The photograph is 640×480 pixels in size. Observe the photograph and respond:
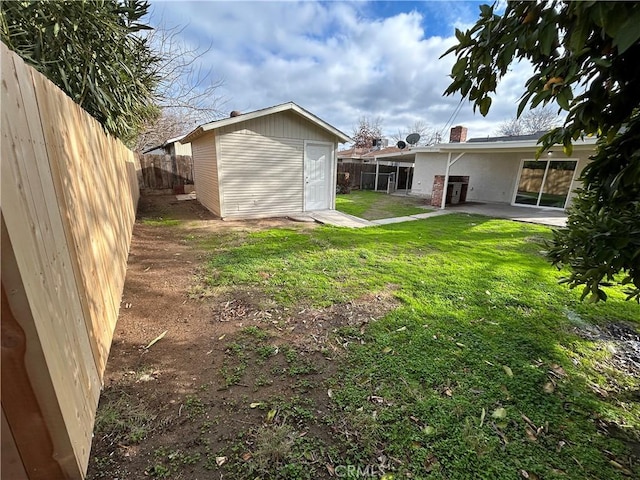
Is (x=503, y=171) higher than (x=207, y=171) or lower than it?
higher

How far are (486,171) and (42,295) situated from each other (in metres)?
16.2

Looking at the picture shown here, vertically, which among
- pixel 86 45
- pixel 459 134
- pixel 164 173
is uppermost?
pixel 459 134

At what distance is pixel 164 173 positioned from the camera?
1384 cm

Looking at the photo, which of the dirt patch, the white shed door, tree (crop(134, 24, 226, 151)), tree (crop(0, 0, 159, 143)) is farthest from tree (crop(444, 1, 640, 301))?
tree (crop(134, 24, 226, 151))

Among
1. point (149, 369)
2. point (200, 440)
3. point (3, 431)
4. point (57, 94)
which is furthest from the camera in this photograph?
point (149, 369)

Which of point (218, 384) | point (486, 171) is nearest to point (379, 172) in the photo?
point (486, 171)

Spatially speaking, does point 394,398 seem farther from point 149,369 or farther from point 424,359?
point 149,369

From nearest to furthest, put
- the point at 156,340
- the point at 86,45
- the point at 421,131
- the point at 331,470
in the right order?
the point at 331,470
the point at 156,340
the point at 86,45
the point at 421,131

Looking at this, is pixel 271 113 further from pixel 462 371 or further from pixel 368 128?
pixel 368 128

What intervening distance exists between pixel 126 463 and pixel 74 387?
0.54 metres

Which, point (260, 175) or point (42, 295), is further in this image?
point (260, 175)

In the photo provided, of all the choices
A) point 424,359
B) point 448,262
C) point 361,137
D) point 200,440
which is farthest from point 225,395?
point 361,137

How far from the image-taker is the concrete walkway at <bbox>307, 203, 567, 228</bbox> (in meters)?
8.26

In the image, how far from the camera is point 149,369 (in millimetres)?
2348
